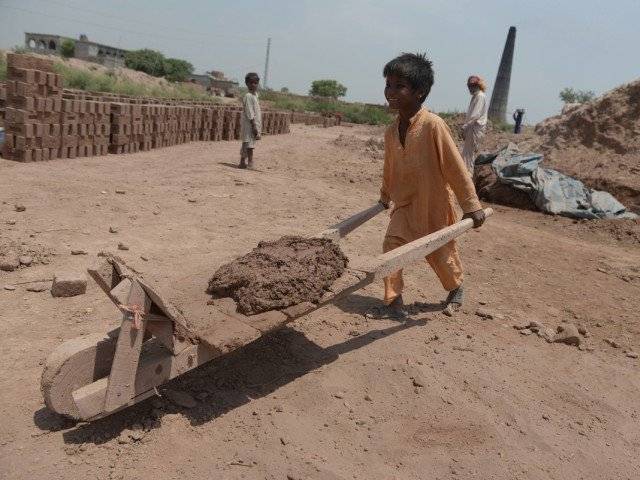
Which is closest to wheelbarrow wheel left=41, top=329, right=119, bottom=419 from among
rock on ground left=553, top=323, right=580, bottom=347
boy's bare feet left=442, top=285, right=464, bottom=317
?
boy's bare feet left=442, top=285, right=464, bottom=317

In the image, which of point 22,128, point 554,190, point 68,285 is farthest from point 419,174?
point 22,128

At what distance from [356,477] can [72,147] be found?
834 centimetres

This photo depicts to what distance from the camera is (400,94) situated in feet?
11.6

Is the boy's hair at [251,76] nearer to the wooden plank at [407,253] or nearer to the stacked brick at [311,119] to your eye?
the wooden plank at [407,253]

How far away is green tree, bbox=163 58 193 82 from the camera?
48.7 meters

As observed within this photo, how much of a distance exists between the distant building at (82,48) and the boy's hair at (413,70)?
→ 5294 centimetres

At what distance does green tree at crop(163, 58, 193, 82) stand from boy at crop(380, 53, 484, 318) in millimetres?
47359

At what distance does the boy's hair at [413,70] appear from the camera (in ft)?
11.5

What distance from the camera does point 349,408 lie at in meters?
2.80

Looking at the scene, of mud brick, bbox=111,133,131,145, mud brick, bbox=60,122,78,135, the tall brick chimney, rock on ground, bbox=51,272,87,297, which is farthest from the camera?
the tall brick chimney

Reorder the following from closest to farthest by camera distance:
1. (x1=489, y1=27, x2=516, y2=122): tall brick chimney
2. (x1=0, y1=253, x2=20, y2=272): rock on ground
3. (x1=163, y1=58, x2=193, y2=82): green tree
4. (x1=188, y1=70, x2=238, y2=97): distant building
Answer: (x1=0, y1=253, x2=20, y2=272): rock on ground < (x1=489, y1=27, x2=516, y2=122): tall brick chimney < (x1=188, y1=70, x2=238, y2=97): distant building < (x1=163, y1=58, x2=193, y2=82): green tree

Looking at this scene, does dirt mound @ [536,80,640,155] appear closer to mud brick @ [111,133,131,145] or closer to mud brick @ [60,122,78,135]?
mud brick @ [111,133,131,145]

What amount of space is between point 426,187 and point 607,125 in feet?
25.5

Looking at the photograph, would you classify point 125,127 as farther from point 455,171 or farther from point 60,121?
point 455,171
